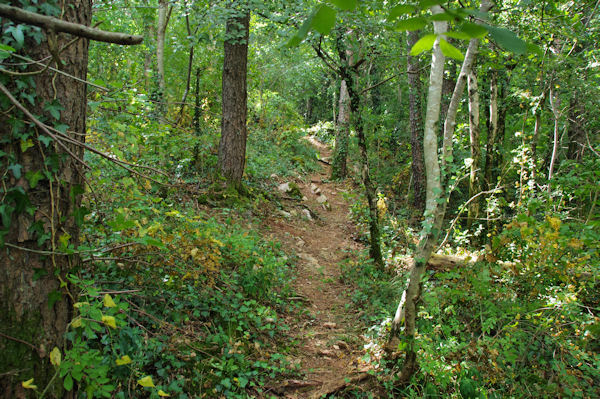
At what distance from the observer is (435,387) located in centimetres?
326

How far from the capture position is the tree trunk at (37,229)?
1707mm

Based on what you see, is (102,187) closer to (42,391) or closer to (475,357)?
(42,391)

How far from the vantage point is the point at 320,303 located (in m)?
5.50

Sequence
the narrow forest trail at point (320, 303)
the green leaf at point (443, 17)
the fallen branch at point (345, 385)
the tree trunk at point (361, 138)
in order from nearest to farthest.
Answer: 1. the green leaf at point (443, 17)
2. the fallen branch at point (345, 385)
3. the narrow forest trail at point (320, 303)
4. the tree trunk at point (361, 138)

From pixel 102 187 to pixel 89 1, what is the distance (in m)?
2.20

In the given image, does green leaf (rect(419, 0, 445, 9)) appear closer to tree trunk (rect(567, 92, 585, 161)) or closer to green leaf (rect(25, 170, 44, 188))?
green leaf (rect(25, 170, 44, 188))

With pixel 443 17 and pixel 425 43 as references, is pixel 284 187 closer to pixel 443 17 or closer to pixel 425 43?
pixel 425 43

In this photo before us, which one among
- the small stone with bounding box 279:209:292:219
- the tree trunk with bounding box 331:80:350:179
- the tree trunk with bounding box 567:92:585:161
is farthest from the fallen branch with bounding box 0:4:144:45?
the tree trunk with bounding box 331:80:350:179

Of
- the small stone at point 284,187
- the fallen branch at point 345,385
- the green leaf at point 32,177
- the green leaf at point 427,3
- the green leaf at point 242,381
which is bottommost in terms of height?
the fallen branch at point 345,385

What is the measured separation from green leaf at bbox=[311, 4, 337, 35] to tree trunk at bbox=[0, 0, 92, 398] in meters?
1.40

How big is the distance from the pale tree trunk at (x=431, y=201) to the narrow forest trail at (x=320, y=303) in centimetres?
78

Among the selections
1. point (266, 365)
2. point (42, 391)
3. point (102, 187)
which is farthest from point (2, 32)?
point (266, 365)

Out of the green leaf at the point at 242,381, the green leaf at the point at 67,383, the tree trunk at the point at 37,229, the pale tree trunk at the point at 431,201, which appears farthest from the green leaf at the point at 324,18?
the green leaf at the point at 242,381

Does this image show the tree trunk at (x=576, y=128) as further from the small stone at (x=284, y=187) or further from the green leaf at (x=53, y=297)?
the green leaf at (x=53, y=297)
